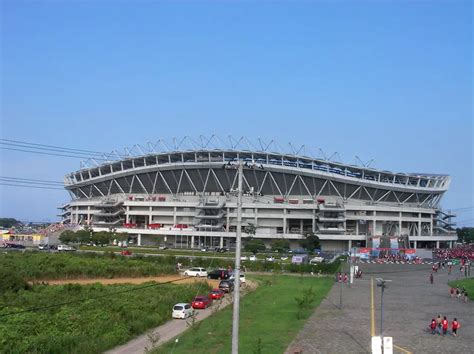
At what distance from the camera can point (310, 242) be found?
118 m

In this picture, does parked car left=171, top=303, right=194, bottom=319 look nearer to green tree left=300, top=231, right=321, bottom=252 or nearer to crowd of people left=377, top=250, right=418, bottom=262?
crowd of people left=377, top=250, right=418, bottom=262

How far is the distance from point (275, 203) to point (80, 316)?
330ft

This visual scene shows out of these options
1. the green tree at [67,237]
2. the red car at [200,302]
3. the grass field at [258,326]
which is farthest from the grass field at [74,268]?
the green tree at [67,237]

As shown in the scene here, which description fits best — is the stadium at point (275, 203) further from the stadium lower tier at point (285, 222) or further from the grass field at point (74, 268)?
the grass field at point (74, 268)

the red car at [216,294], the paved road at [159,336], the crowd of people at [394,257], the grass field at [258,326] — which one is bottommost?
the paved road at [159,336]

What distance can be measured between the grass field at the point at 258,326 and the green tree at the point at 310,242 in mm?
64843

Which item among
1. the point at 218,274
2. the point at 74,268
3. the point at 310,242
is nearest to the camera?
the point at 74,268

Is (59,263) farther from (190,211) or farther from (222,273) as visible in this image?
(190,211)

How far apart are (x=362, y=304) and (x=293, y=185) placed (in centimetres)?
9121

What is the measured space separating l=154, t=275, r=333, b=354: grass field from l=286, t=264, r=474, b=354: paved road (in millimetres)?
914

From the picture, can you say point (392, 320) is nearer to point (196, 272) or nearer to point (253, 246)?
point (196, 272)

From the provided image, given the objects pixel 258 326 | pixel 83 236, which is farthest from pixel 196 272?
pixel 83 236

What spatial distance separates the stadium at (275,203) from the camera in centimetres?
12825

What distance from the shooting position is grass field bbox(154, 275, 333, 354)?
27.3 meters
